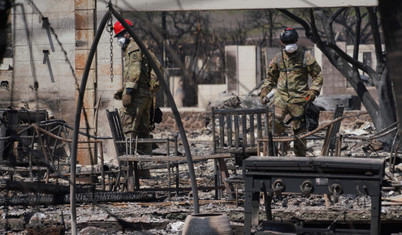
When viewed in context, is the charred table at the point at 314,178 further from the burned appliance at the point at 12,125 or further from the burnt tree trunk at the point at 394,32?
the burned appliance at the point at 12,125

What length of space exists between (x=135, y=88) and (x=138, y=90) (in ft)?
0.67

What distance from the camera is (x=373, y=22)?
1452 centimetres

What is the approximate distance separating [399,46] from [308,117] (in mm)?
6945

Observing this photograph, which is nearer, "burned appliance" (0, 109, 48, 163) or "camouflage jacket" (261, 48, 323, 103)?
"camouflage jacket" (261, 48, 323, 103)

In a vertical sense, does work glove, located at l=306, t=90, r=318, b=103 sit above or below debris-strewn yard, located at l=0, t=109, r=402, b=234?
above

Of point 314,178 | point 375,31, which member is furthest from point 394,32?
point 375,31

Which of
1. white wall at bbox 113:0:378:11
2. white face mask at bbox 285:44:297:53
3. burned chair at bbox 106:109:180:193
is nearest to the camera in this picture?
burned chair at bbox 106:109:180:193

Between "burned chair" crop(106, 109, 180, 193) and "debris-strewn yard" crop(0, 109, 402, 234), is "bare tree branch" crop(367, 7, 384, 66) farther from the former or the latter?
"burned chair" crop(106, 109, 180, 193)

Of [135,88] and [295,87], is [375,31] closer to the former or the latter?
[295,87]

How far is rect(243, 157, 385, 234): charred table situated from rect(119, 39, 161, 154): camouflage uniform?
13.1ft

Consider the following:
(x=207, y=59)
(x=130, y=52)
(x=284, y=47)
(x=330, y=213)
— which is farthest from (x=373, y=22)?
(x=207, y=59)

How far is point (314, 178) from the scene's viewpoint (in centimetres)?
542

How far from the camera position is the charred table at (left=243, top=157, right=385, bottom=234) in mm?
5281

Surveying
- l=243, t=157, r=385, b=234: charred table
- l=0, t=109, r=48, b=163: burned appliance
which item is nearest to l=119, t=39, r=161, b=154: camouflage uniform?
l=0, t=109, r=48, b=163: burned appliance
